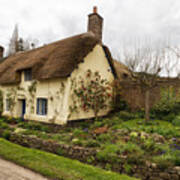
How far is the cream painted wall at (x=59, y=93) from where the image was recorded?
9961mm

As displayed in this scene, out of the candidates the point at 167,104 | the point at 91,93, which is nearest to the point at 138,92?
the point at 167,104

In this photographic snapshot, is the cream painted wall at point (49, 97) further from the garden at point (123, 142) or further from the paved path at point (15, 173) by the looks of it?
the paved path at point (15, 173)

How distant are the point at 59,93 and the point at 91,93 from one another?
2190 millimetres

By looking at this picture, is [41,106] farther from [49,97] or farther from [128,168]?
[128,168]

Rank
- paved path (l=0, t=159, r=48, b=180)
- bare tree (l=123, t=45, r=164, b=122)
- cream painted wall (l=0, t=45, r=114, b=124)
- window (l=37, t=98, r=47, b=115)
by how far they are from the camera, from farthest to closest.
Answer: window (l=37, t=98, r=47, b=115) → cream painted wall (l=0, t=45, r=114, b=124) → bare tree (l=123, t=45, r=164, b=122) → paved path (l=0, t=159, r=48, b=180)

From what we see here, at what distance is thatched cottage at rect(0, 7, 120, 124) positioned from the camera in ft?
32.7

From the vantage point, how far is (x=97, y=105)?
37.3 feet

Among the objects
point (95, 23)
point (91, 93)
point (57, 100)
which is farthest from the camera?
point (95, 23)

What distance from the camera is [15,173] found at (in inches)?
167

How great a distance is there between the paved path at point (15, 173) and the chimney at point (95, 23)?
1155 cm

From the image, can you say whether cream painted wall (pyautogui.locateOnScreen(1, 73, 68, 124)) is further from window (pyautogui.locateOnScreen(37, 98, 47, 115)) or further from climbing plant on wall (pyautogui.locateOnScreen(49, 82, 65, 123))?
window (pyautogui.locateOnScreen(37, 98, 47, 115))

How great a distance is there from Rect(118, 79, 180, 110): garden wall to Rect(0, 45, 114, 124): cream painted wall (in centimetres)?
168

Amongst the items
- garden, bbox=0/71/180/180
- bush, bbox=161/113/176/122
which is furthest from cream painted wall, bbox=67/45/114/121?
bush, bbox=161/113/176/122

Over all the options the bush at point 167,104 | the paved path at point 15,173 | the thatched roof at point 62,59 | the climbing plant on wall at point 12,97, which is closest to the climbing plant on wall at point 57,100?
the thatched roof at point 62,59
